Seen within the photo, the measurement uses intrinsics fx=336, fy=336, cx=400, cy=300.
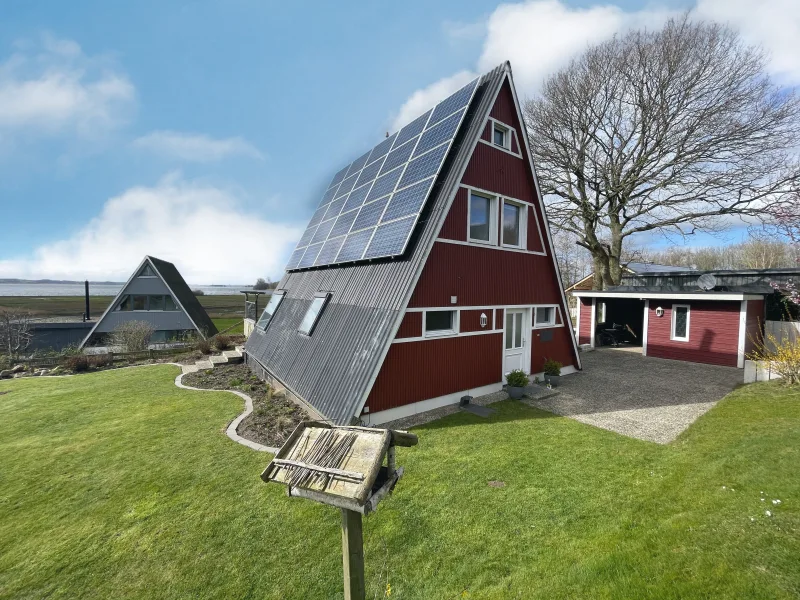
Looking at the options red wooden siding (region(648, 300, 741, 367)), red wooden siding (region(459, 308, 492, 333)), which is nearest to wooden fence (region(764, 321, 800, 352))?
red wooden siding (region(648, 300, 741, 367))

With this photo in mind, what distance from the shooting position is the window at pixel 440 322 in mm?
8406

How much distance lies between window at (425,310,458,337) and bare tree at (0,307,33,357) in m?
23.8

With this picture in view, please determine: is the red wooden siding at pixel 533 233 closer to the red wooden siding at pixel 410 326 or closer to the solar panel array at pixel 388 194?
the solar panel array at pixel 388 194

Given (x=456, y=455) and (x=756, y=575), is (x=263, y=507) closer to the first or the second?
(x=456, y=455)

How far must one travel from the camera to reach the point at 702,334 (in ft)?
47.5

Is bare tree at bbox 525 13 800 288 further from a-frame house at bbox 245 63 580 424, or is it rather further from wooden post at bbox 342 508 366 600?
wooden post at bbox 342 508 366 600

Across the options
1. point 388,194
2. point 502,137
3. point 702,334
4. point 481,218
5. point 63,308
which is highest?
point 502,137

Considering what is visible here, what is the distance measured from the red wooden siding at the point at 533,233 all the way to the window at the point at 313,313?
6.77 m

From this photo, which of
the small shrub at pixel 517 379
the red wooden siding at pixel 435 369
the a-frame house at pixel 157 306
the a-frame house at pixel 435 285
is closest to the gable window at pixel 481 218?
the a-frame house at pixel 435 285

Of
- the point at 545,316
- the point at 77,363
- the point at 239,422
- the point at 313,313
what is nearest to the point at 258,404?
the point at 239,422

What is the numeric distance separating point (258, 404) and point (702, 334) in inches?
702

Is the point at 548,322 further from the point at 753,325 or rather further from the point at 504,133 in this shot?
the point at 753,325

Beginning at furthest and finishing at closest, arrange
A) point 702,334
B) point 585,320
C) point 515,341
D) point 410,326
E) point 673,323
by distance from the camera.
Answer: point 585,320 < point 673,323 < point 702,334 < point 515,341 < point 410,326

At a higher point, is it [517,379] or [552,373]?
[517,379]
